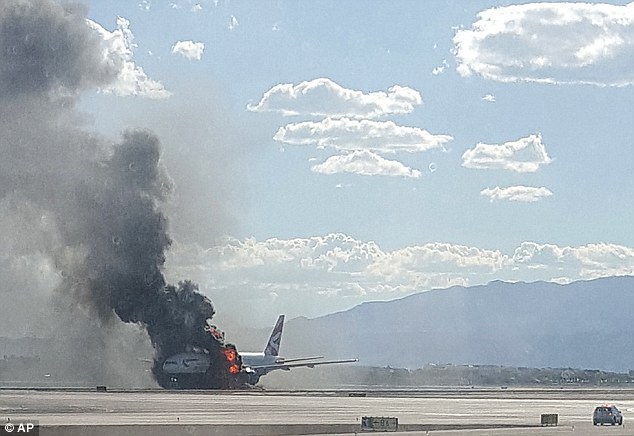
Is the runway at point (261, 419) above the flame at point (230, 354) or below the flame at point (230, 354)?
below

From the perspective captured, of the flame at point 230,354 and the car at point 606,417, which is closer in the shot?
the car at point 606,417

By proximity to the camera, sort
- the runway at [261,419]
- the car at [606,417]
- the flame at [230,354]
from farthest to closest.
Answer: the flame at [230,354]
the car at [606,417]
the runway at [261,419]

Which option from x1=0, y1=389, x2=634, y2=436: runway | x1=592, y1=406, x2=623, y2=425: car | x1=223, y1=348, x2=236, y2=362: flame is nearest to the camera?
x1=0, y1=389, x2=634, y2=436: runway

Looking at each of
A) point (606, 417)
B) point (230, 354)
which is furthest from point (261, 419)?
point (230, 354)

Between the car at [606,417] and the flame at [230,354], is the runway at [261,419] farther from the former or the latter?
the flame at [230,354]

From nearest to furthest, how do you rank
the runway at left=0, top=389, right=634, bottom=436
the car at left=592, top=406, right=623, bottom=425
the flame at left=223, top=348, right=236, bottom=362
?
1. the runway at left=0, top=389, right=634, bottom=436
2. the car at left=592, top=406, right=623, bottom=425
3. the flame at left=223, top=348, right=236, bottom=362

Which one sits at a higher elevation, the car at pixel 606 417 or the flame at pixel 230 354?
the flame at pixel 230 354

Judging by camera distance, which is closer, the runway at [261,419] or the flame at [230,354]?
the runway at [261,419]

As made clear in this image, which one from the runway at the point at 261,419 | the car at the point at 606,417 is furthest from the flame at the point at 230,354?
the car at the point at 606,417

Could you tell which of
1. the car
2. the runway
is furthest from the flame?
the car

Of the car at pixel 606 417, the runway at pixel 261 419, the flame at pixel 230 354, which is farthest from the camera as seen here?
the flame at pixel 230 354

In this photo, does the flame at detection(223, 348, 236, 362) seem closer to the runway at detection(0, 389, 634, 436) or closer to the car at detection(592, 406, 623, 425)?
the runway at detection(0, 389, 634, 436)

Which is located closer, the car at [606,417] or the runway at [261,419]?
the runway at [261,419]

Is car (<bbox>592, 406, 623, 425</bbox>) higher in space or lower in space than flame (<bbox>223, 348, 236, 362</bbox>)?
lower
